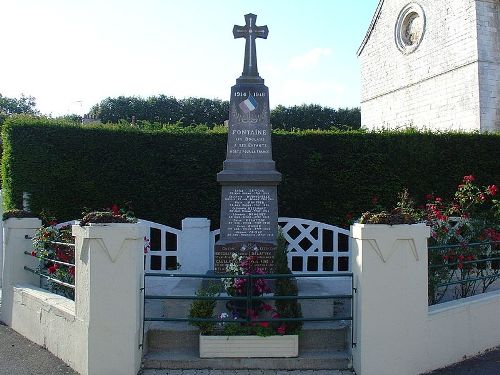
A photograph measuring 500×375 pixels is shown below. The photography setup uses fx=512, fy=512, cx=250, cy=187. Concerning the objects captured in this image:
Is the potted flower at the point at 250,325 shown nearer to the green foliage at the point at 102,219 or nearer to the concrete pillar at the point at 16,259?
the green foliage at the point at 102,219

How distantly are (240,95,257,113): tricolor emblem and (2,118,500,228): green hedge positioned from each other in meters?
3.00

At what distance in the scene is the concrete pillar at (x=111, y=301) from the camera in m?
4.46

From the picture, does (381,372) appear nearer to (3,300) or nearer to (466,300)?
(466,300)

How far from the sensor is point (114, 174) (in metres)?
9.73

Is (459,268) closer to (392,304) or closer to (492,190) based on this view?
(392,304)

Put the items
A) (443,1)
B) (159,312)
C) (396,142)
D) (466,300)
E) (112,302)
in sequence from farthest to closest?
1. (443,1)
2. (396,142)
3. (159,312)
4. (466,300)
5. (112,302)

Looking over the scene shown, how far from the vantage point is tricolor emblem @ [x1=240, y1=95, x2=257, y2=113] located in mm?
7062

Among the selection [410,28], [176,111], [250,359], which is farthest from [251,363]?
[176,111]

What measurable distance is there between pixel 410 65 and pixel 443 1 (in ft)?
9.51

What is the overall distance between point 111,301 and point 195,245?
12.9 ft

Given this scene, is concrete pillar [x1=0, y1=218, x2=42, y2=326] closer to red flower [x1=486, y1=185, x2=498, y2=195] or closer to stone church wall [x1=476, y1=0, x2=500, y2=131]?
red flower [x1=486, y1=185, x2=498, y2=195]

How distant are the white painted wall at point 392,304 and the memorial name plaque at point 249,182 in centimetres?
222

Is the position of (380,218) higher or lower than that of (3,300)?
higher

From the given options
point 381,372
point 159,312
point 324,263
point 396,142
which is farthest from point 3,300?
point 396,142
